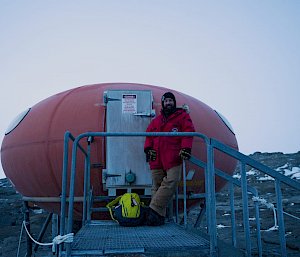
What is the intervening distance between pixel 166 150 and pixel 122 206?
0.83 metres

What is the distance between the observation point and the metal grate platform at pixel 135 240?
2652mm

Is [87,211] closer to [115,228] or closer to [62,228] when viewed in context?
[115,228]

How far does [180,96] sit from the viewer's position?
5.27 m

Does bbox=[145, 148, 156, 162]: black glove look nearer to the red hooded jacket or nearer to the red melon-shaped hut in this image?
the red hooded jacket

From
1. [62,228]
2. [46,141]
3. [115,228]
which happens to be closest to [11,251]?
[46,141]

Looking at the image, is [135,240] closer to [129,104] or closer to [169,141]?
[169,141]

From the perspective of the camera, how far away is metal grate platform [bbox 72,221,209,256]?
2.65m

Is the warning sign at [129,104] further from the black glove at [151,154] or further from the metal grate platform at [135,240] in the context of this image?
the metal grate platform at [135,240]

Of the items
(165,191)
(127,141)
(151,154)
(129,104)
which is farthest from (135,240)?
(129,104)

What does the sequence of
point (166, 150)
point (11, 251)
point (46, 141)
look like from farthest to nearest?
point (11, 251), point (46, 141), point (166, 150)

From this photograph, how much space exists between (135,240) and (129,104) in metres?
2.13

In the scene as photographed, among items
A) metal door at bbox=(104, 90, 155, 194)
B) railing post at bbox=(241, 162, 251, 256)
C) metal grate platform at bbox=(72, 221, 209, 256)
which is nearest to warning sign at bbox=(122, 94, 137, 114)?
metal door at bbox=(104, 90, 155, 194)

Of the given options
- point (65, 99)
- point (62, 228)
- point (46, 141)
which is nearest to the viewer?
point (62, 228)

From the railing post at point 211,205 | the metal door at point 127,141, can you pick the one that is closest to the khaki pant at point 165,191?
the metal door at point 127,141
